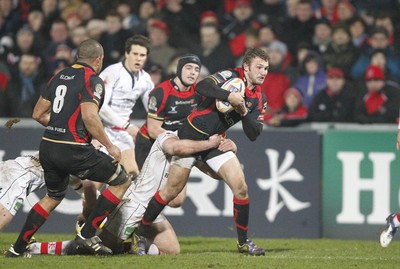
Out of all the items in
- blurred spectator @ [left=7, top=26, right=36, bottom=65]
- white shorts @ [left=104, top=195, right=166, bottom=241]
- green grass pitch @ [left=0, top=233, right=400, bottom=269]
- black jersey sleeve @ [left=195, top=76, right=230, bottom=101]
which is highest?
blurred spectator @ [left=7, top=26, right=36, bottom=65]

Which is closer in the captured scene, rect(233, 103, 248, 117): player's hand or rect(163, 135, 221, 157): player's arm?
rect(233, 103, 248, 117): player's hand

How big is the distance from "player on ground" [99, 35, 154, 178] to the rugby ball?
2.29 m

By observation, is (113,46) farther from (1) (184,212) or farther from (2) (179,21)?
(1) (184,212)

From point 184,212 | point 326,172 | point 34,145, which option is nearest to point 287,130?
point 326,172

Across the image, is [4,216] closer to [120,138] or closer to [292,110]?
[120,138]

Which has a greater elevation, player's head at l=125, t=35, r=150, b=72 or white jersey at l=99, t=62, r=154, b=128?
player's head at l=125, t=35, r=150, b=72

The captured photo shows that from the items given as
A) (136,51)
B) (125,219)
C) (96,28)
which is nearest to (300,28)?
(96,28)

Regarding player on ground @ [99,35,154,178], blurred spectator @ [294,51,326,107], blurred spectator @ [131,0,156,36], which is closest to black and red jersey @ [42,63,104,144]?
player on ground @ [99,35,154,178]

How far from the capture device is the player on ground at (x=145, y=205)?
36.0 ft

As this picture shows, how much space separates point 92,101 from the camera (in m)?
10.3

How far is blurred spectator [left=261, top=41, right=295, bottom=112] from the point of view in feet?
51.8

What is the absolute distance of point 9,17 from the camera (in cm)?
1806

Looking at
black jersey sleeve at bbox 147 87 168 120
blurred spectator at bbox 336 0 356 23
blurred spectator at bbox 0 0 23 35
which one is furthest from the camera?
blurred spectator at bbox 0 0 23 35

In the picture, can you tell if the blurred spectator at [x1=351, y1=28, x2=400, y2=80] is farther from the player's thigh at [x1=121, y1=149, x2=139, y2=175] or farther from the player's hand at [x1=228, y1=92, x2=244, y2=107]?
the player's hand at [x1=228, y1=92, x2=244, y2=107]
